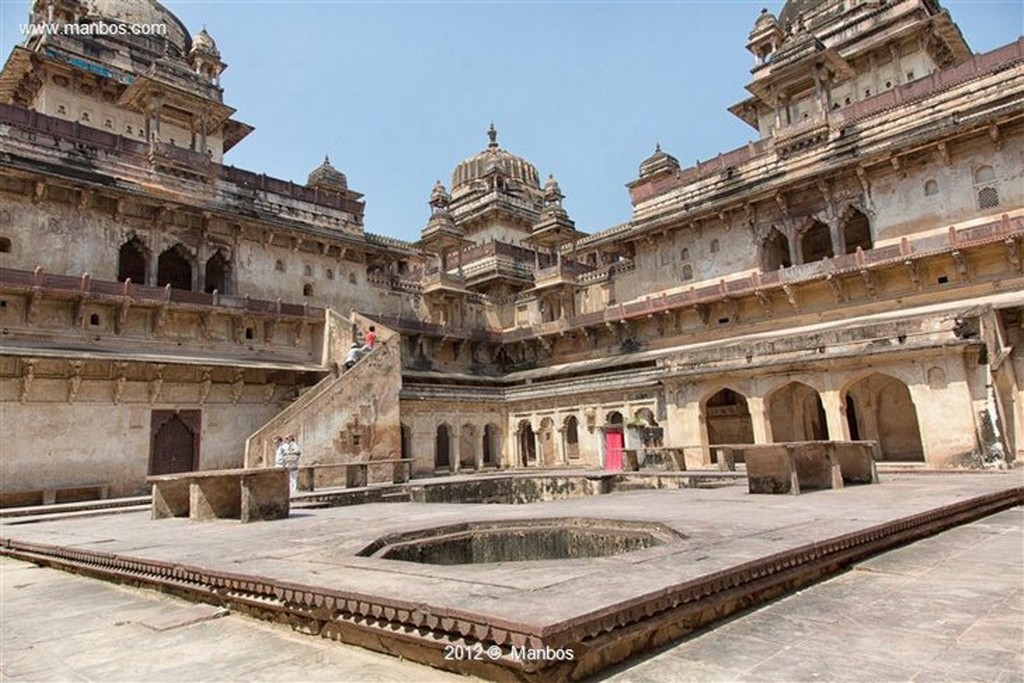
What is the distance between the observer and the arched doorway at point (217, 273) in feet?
77.7

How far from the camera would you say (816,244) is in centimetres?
2541

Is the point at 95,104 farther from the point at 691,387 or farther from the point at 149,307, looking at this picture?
the point at 691,387

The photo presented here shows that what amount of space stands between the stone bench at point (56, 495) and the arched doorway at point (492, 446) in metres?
13.6

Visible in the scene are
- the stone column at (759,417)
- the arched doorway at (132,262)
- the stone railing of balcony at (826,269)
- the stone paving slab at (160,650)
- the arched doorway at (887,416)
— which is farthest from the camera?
the arched doorway at (132,262)

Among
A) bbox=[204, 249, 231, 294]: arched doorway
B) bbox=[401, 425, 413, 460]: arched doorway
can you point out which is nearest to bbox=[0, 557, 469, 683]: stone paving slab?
bbox=[401, 425, 413, 460]: arched doorway

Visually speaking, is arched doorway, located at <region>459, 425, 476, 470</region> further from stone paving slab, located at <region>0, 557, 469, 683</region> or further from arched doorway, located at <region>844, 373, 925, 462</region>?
stone paving slab, located at <region>0, 557, 469, 683</region>

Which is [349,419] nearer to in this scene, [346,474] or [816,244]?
[346,474]

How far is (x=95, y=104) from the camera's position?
27.5 m

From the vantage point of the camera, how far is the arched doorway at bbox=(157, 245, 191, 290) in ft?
77.8

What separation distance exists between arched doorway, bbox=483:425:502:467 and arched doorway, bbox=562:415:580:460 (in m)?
3.04

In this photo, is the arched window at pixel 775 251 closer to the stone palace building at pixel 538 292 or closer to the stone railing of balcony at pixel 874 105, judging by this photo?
the stone palace building at pixel 538 292

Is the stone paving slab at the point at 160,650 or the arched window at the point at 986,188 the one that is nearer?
the stone paving slab at the point at 160,650

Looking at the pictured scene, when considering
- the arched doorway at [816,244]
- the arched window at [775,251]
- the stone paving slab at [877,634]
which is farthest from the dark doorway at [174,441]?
the arched doorway at [816,244]

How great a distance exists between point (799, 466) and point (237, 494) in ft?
29.4
